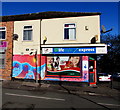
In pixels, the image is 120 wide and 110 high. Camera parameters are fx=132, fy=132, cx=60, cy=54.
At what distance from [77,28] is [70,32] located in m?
0.78

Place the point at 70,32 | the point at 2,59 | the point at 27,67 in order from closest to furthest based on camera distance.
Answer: the point at 70,32, the point at 27,67, the point at 2,59

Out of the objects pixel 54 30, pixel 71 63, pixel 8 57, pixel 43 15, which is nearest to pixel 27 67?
pixel 8 57

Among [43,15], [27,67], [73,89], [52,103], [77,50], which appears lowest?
[73,89]

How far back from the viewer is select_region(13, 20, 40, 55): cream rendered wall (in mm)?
13266

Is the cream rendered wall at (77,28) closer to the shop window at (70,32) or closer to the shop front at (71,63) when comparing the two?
the shop window at (70,32)

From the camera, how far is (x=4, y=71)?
13656 millimetres

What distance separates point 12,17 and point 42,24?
3.49 m

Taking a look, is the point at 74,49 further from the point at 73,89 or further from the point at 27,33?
the point at 27,33

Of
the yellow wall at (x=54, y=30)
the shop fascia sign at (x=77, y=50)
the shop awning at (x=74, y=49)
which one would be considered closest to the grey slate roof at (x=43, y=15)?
the yellow wall at (x=54, y=30)

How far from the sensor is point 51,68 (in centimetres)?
1280

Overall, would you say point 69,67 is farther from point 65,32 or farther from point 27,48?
point 27,48

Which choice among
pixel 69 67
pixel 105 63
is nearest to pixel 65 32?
pixel 69 67

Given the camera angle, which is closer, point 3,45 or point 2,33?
point 3,45

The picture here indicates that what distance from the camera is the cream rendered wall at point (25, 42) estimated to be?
13.3 m
